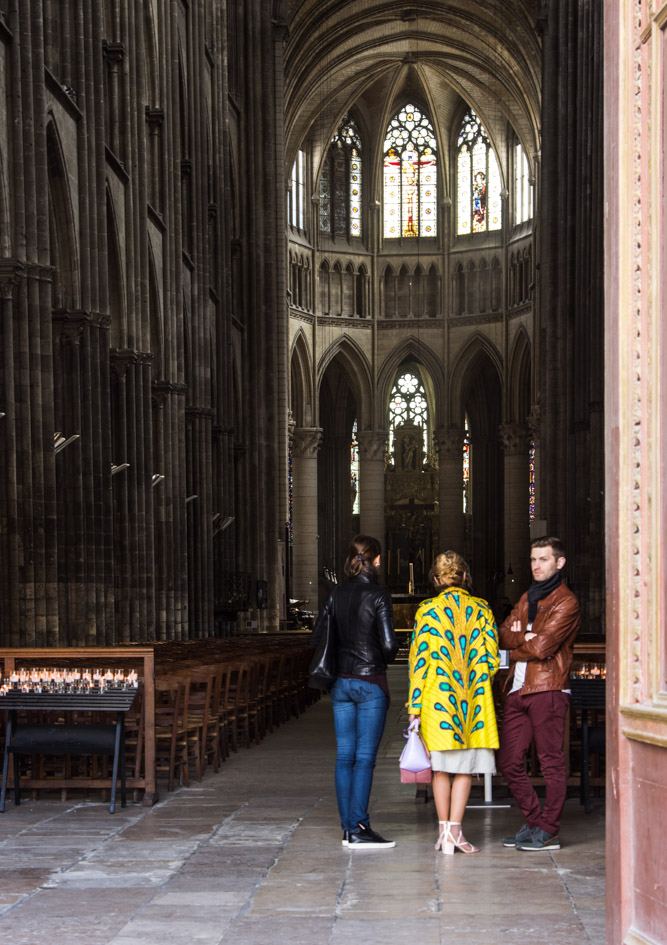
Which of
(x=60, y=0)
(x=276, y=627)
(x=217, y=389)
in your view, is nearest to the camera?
(x=60, y=0)

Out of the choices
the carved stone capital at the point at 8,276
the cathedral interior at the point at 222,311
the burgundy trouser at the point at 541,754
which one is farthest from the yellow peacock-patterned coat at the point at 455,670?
the carved stone capital at the point at 8,276

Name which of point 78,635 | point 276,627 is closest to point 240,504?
point 276,627

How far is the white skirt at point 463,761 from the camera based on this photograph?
7.53 m

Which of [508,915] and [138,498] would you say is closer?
[508,915]

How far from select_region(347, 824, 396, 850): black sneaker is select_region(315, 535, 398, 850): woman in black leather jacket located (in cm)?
2

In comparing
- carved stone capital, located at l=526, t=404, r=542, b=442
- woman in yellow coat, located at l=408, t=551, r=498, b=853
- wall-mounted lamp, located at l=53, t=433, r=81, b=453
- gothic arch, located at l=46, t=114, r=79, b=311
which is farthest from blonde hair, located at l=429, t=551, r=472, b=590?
carved stone capital, located at l=526, t=404, r=542, b=442

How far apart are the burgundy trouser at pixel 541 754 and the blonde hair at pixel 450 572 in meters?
0.69

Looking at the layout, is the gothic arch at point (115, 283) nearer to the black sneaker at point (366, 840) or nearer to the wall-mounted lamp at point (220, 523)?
the wall-mounted lamp at point (220, 523)

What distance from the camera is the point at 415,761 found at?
7379 mm

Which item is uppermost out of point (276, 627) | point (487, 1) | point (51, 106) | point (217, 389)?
point (487, 1)

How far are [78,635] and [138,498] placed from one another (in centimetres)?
415

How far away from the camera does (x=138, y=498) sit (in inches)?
875

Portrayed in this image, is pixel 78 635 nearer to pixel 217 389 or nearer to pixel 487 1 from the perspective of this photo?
pixel 217 389

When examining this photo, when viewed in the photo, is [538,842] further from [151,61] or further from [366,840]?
[151,61]
